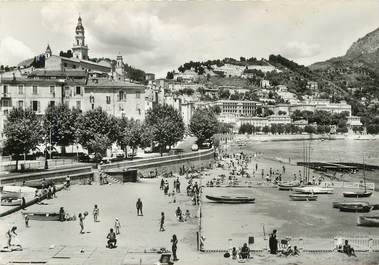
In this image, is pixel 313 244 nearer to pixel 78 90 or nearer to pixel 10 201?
pixel 10 201

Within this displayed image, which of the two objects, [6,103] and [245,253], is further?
[6,103]

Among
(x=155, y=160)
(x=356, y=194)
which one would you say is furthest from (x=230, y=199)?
(x=155, y=160)

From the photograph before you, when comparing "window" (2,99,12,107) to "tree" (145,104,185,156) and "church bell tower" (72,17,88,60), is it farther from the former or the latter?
"church bell tower" (72,17,88,60)

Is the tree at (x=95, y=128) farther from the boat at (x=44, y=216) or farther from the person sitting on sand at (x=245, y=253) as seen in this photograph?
the person sitting on sand at (x=245, y=253)

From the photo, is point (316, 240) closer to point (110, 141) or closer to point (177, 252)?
point (177, 252)

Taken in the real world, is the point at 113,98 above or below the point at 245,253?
above

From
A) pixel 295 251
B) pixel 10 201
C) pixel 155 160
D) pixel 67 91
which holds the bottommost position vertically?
pixel 295 251
